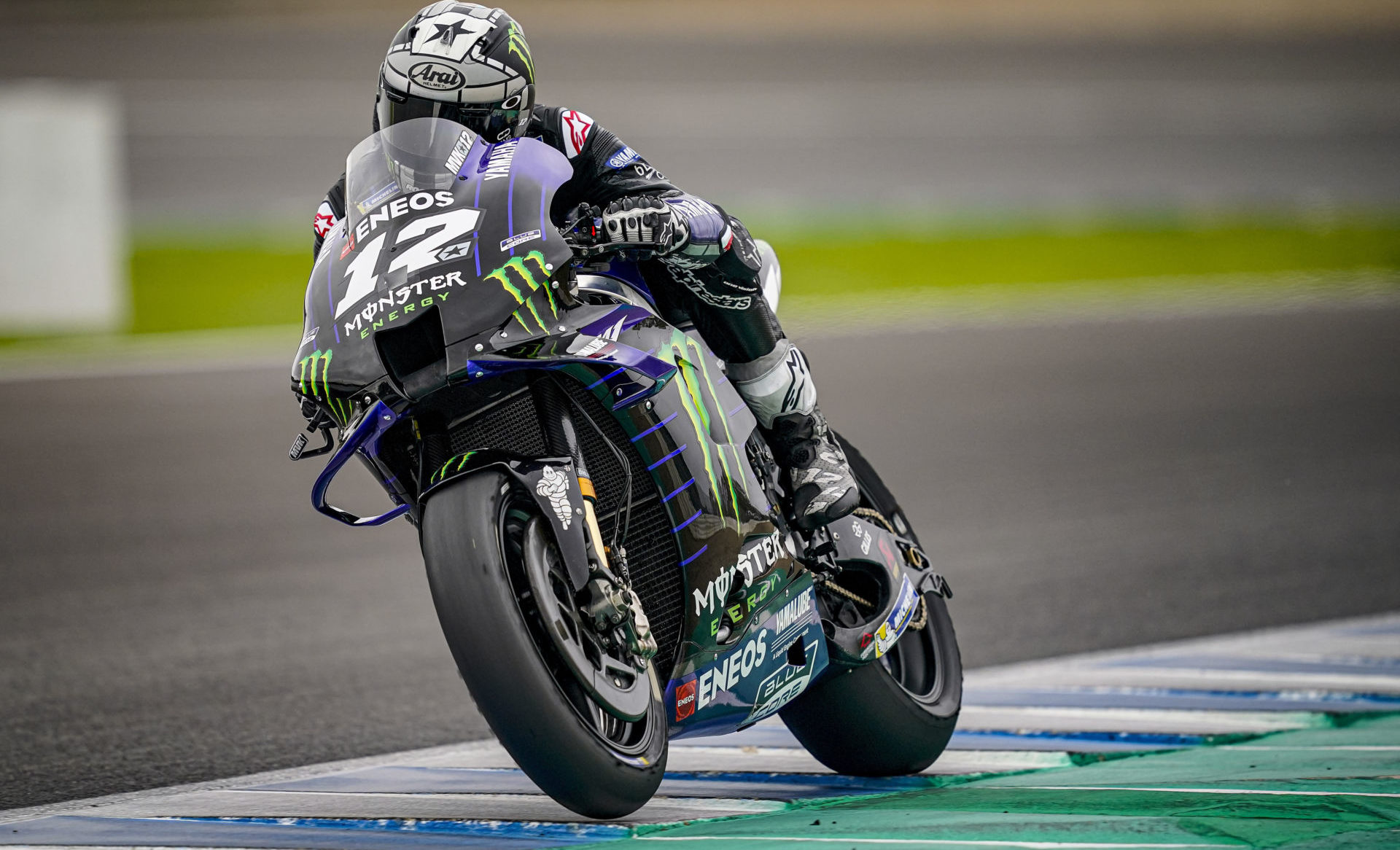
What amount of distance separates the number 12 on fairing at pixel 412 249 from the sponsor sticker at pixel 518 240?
6cm

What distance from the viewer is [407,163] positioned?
352cm

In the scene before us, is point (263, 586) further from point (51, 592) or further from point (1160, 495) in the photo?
point (1160, 495)

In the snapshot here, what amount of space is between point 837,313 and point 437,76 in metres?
11.6

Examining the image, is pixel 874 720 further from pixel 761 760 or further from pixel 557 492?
pixel 557 492

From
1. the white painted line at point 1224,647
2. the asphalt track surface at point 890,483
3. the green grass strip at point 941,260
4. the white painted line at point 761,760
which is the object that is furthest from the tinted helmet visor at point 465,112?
the green grass strip at point 941,260

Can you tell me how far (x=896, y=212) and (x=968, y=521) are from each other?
1111 centimetres

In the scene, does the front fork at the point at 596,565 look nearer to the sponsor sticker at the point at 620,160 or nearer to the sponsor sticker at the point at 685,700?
the sponsor sticker at the point at 685,700

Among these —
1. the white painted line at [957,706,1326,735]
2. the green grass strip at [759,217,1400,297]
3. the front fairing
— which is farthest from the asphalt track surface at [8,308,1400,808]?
the green grass strip at [759,217,1400,297]

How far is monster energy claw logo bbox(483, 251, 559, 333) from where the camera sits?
3.38 meters

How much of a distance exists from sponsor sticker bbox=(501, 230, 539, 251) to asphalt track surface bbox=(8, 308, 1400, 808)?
191cm

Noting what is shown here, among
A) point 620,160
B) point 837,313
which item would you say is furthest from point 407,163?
point 837,313

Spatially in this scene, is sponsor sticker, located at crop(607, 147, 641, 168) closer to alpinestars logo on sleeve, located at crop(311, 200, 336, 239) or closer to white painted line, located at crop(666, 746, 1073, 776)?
alpinestars logo on sleeve, located at crop(311, 200, 336, 239)

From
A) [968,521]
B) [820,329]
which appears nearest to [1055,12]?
[820,329]

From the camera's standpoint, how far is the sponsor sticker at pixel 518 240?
340 cm
